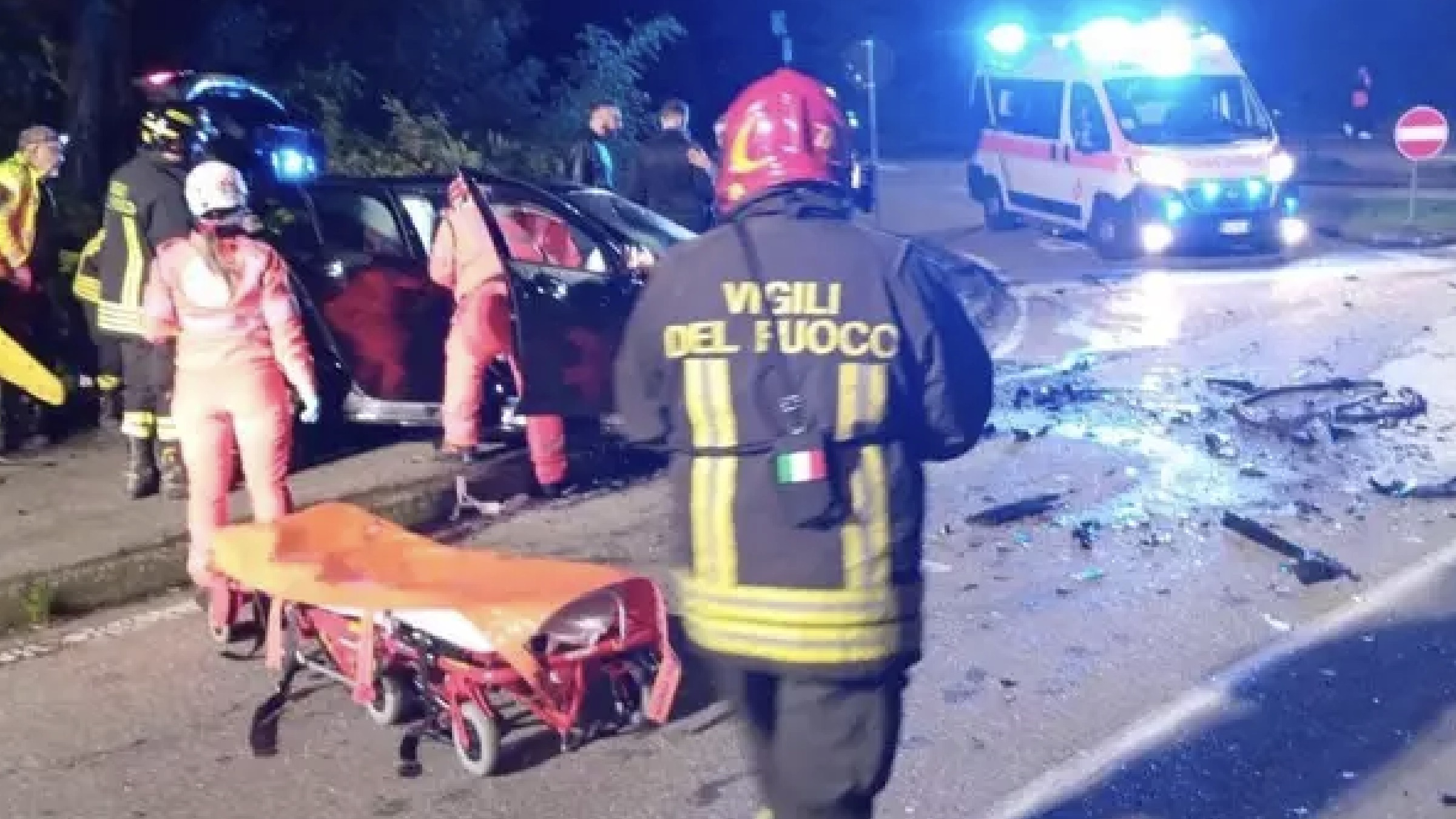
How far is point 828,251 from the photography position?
11.3 ft

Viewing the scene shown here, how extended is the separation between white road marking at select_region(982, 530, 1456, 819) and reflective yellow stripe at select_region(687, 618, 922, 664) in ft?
5.40

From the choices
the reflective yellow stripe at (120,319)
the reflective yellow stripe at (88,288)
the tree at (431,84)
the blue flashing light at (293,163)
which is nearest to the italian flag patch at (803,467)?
the reflective yellow stripe at (120,319)

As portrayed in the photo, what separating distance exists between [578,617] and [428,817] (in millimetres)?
698

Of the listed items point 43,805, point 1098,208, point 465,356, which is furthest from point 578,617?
point 1098,208

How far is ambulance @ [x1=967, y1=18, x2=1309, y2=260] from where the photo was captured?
733 inches

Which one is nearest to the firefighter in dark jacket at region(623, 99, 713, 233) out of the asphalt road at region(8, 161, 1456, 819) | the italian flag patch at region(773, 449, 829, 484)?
the asphalt road at region(8, 161, 1456, 819)

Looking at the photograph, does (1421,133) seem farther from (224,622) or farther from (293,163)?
(224,622)

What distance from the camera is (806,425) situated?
3408 millimetres

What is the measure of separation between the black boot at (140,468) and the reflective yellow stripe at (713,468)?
5.81 m

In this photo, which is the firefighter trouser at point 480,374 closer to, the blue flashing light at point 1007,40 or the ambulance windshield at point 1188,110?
the ambulance windshield at point 1188,110

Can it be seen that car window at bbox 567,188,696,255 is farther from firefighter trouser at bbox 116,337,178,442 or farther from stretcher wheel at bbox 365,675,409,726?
stretcher wheel at bbox 365,675,409,726

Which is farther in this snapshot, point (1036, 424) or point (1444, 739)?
point (1036, 424)

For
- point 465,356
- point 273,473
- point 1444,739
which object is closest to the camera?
point 1444,739

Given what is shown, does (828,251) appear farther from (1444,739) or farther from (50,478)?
(50,478)
